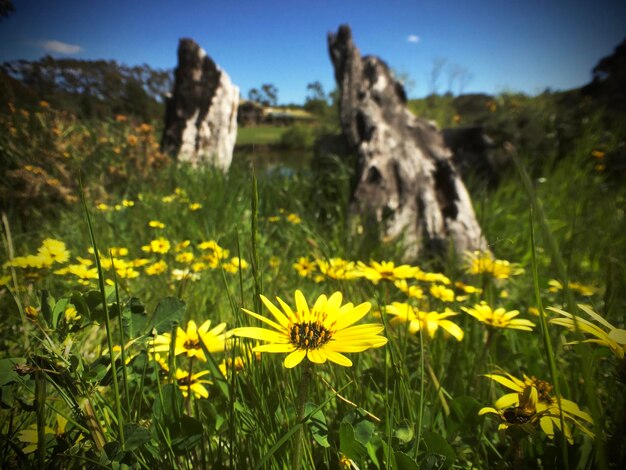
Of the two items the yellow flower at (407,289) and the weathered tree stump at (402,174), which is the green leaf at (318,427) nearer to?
the yellow flower at (407,289)

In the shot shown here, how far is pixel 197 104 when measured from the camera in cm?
609

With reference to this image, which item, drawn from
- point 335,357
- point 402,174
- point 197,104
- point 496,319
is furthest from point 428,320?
point 197,104

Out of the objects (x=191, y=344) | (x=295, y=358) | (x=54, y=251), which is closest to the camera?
(x=295, y=358)

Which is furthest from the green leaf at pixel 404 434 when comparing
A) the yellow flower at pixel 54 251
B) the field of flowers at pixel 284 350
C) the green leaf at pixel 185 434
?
the yellow flower at pixel 54 251

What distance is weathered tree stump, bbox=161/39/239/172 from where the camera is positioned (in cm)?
600

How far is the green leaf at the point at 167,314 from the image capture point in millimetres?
626

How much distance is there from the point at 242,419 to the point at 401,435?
0.31 m

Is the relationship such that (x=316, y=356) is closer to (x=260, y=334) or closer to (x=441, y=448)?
(x=260, y=334)

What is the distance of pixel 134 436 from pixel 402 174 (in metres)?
2.98

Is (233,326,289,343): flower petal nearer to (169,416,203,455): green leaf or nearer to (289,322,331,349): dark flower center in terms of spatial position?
(289,322,331,349): dark flower center

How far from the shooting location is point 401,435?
1.99 ft

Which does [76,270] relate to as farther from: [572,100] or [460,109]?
[460,109]

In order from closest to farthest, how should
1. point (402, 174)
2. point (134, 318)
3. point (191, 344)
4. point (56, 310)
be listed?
1. point (56, 310)
2. point (134, 318)
3. point (191, 344)
4. point (402, 174)

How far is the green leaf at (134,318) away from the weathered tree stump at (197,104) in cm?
561
